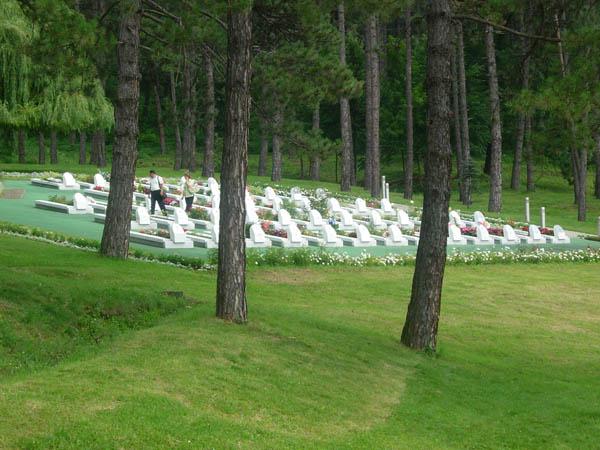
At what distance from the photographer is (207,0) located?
12.5m

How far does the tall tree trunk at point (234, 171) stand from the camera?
1275cm

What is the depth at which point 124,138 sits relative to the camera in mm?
19078

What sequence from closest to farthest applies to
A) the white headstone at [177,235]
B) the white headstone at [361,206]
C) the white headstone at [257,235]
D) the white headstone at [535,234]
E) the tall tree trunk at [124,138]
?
the tall tree trunk at [124,138] → the white headstone at [177,235] → the white headstone at [257,235] → the white headstone at [535,234] → the white headstone at [361,206]

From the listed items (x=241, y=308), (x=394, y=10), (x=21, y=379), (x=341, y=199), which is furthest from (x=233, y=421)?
(x=341, y=199)

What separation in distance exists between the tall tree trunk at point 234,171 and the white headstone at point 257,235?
1296cm

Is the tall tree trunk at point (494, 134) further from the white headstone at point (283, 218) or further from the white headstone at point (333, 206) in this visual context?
the white headstone at point (283, 218)

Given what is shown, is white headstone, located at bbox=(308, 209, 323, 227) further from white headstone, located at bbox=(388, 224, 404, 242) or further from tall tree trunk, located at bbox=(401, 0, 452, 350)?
tall tree trunk, located at bbox=(401, 0, 452, 350)

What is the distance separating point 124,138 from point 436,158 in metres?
7.58

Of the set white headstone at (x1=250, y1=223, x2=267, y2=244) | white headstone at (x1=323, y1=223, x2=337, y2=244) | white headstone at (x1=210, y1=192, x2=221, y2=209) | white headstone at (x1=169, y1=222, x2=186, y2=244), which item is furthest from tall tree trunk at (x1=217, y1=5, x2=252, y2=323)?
white headstone at (x1=210, y1=192, x2=221, y2=209)

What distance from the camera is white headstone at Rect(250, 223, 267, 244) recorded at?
85.0 ft

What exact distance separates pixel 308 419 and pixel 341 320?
7.20 meters

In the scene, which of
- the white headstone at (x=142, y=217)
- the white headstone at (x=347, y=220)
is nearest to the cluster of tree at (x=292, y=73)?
the white headstone at (x=142, y=217)

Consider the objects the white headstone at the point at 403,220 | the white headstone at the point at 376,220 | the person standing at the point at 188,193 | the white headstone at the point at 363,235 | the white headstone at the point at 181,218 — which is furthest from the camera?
the white headstone at the point at 403,220

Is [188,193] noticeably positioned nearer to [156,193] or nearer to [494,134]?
[156,193]
